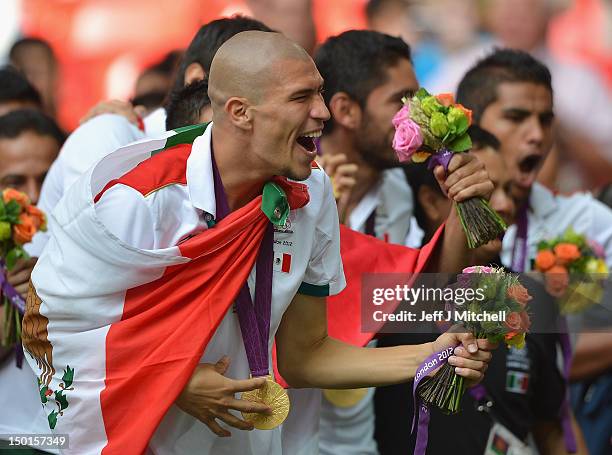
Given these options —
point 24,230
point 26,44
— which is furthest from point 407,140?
point 26,44

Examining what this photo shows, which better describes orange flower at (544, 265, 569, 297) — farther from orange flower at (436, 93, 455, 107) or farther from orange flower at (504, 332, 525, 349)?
orange flower at (504, 332, 525, 349)

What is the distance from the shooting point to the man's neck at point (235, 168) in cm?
428

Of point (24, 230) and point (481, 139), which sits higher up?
point (481, 139)

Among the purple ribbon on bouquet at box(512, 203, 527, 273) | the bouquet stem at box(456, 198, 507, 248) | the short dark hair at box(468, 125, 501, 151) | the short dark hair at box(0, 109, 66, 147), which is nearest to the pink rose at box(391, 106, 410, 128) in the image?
the bouquet stem at box(456, 198, 507, 248)

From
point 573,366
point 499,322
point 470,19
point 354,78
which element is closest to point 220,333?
point 499,322

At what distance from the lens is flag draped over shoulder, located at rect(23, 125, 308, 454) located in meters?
4.14

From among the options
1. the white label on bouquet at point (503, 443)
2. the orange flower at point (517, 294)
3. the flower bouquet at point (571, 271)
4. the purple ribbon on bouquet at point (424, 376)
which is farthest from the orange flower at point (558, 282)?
the orange flower at point (517, 294)

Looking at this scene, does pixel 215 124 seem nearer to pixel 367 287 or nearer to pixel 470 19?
pixel 367 287

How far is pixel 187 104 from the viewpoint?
5.16 meters

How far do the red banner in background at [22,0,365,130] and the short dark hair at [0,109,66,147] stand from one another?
2.33 meters

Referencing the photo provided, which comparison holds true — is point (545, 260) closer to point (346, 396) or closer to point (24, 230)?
point (346, 396)

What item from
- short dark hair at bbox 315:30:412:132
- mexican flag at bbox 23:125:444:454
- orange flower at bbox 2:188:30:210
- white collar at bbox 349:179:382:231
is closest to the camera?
mexican flag at bbox 23:125:444:454

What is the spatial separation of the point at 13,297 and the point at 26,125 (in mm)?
1289

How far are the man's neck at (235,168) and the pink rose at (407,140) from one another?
72 centimetres
